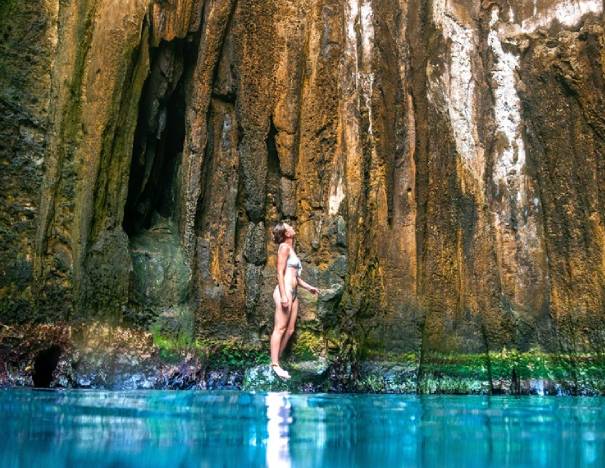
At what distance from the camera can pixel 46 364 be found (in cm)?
970

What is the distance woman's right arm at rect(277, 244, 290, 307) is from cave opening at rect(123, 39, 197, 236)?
9.25 ft

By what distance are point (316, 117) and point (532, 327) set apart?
431cm

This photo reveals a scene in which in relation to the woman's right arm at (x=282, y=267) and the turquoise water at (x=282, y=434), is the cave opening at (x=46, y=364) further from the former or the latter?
the woman's right arm at (x=282, y=267)

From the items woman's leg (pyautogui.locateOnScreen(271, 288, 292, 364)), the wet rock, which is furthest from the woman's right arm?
the wet rock

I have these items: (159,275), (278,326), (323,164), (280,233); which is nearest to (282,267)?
(280,233)

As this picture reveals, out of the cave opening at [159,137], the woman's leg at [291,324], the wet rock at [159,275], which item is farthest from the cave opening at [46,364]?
the woman's leg at [291,324]

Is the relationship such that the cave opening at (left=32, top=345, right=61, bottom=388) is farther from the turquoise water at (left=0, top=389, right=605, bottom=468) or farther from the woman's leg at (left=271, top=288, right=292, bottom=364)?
the woman's leg at (left=271, top=288, right=292, bottom=364)

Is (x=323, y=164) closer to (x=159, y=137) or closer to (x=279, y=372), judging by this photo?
(x=159, y=137)

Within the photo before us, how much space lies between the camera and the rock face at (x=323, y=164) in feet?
33.2

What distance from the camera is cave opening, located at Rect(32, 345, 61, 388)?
960 centimetres

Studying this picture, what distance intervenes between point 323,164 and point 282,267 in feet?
6.64

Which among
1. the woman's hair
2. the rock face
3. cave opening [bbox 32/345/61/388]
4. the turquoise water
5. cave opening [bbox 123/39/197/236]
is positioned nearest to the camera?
the turquoise water

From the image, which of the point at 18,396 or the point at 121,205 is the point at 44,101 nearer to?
the point at 121,205

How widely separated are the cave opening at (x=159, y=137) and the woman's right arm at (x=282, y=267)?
9.25 feet
